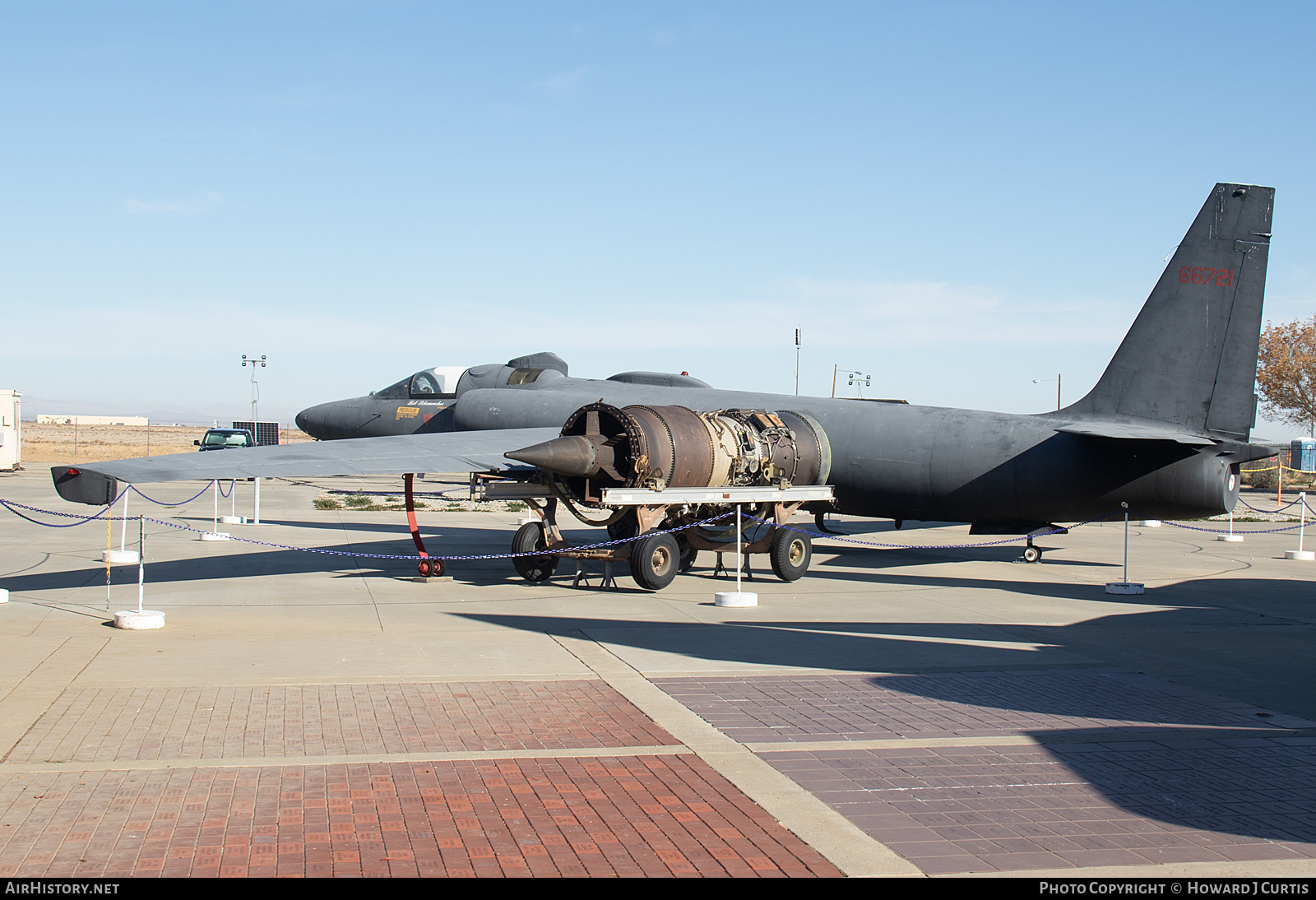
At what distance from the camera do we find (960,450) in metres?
16.3

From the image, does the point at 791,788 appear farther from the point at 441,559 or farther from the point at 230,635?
the point at 441,559

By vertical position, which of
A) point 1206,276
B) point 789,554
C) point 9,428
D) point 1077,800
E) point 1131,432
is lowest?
point 1077,800

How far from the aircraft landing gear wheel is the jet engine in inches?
31.4

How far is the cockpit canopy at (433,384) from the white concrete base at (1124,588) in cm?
1204

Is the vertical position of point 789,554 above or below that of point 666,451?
below

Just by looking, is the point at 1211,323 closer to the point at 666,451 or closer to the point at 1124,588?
the point at 1124,588

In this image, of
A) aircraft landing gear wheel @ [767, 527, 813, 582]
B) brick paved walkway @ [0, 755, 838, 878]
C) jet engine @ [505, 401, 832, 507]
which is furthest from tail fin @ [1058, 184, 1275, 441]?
brick paved walkway @ [0, 755, 838, 878]

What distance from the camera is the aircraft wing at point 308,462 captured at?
10.4 m

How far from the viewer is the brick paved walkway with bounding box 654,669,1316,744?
754cm

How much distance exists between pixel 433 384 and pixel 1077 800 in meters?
16.6

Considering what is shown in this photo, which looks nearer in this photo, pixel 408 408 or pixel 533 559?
pixel 533 559

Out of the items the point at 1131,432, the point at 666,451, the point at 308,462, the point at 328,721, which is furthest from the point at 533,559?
the point at 1131,432

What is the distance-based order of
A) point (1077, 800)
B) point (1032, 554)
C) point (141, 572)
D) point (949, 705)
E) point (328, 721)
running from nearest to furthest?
1. point (1077, 800)
2. point (328, 721)
3. point (949, 705)
4. point (141, 572)
5. point (1032, 554)

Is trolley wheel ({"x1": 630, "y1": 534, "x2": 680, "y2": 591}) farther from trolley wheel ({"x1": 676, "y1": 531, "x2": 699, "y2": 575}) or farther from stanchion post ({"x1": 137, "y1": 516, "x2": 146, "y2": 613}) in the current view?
stanchion post ({"x1": 137, "y1": 516, "x2": 146, "y2": 613})
